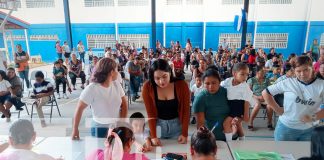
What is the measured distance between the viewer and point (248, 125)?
13.4 ft

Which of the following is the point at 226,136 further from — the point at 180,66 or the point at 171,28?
the point at 171,28

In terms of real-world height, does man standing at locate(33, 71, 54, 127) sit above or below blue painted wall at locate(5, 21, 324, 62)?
below

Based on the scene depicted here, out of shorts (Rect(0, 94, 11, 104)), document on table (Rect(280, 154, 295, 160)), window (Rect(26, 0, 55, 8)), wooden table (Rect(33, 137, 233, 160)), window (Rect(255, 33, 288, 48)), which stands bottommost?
shorts (Rect(0, 94, 11, 104))

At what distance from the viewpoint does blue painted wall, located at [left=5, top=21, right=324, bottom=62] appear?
11.8 meters

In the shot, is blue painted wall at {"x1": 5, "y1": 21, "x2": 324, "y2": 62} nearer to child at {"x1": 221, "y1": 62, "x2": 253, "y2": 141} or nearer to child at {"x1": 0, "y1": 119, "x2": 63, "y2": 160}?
child at {"x1": 221, "y1": 62, "x2": 253, "y2": 141}

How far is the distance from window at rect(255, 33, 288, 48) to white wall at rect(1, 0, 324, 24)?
790mm

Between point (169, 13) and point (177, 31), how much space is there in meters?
1.03

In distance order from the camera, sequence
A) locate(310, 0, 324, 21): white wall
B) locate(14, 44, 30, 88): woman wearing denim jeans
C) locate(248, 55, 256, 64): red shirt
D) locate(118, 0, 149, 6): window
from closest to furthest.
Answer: locate(14, 44, 30, 88): woman wearing denim jeans, locate(248, 55, 256, 64): red shirt, locate(310, 0, 324, 21): white wall, locate(118, 0, 149, 6): window

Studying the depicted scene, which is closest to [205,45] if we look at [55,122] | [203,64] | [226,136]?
[203,64]

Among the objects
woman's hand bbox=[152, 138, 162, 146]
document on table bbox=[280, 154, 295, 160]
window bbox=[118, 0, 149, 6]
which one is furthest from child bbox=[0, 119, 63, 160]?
window bbox=[118, 0, 149, 6]

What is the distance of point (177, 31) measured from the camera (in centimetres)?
1252

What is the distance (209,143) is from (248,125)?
→ 3.09 metres

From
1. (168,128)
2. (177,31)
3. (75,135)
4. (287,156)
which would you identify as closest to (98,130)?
(75,135)

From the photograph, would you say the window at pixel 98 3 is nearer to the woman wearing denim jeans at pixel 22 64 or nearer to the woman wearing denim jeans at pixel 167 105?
the woman wearing denim jeans at pixel 22 64
